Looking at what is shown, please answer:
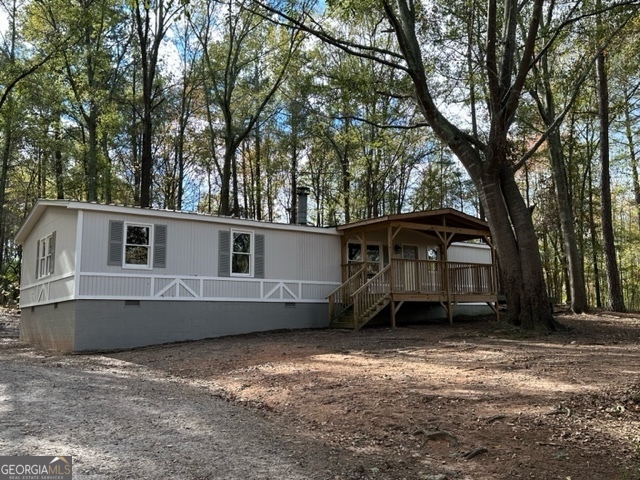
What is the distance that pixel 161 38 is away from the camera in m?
20.8

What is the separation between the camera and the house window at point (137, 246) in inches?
493

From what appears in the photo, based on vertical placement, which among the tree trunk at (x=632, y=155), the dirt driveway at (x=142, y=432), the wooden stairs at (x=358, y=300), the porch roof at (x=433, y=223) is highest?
the tree trunk at (x=632, y=155)

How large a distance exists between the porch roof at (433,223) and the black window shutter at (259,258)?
2.80 metres

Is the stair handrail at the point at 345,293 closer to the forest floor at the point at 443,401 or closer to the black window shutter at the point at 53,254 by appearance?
the forest floor at the point at 443,401

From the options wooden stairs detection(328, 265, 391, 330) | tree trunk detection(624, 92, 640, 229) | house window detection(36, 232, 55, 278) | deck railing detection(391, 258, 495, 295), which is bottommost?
wooden stairs detection(328, 265, 391, 330)

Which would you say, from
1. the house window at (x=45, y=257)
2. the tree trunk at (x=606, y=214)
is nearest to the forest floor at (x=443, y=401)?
the house window at (x=45, y=257)

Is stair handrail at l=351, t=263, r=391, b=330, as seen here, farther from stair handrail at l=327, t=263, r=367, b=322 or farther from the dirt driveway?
the dirt driveway

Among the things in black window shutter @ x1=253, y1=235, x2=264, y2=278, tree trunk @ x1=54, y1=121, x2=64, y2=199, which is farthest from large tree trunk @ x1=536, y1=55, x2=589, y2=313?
tree trunk @ x1=54, y1=121, x2=64, y2=199

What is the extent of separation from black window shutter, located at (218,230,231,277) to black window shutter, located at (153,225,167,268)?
1.54m

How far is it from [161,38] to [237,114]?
237 inches

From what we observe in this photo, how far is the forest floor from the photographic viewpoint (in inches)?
157

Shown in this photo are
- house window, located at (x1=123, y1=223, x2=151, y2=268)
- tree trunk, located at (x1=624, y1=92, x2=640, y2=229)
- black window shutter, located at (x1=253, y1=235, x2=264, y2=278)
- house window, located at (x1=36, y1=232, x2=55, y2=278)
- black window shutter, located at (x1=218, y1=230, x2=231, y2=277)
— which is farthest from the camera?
tree trunk, located at (x1=624, y1=92, x2=640, y2=229)

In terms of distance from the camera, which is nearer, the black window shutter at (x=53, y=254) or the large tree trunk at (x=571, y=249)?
the black window shutter at (x=53, y=254)

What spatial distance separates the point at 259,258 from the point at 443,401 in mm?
9717
